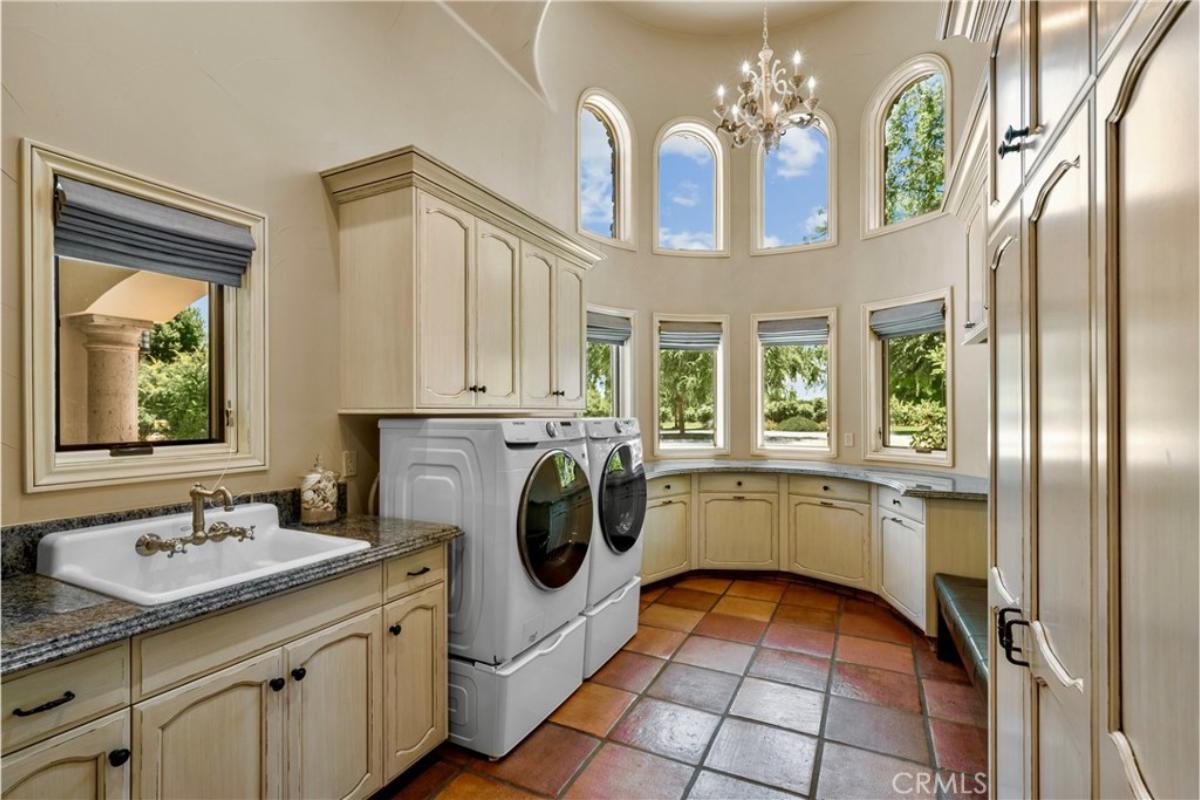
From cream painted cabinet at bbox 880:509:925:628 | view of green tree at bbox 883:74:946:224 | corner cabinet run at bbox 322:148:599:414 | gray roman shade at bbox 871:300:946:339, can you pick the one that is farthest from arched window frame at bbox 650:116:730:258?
cream painted cabinet at bbox 880:509:925:628

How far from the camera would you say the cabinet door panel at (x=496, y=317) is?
257 cm

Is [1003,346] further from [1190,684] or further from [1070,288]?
[1190,684]

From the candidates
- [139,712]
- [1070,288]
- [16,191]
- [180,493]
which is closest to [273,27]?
[16,191]

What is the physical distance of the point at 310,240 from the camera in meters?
2.31

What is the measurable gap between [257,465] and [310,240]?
3.06ft

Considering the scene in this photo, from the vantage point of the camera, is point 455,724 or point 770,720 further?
point 770,720

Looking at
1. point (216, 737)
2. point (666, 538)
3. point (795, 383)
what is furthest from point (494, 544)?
point (795, 383)

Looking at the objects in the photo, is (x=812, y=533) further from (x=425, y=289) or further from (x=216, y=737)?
(x=216, y=737)

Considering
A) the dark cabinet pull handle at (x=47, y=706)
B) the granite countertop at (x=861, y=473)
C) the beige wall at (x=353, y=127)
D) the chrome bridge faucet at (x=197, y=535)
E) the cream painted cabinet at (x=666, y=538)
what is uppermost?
the beige wall at (x=353, y=127)

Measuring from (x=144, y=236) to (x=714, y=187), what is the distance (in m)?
4.16

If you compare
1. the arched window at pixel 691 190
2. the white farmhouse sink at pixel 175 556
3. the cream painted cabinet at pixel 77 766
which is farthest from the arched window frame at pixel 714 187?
the cream painted cabinet at pixel 77 766

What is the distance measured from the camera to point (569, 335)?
3338 millimetres

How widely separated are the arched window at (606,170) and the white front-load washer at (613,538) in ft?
6.72

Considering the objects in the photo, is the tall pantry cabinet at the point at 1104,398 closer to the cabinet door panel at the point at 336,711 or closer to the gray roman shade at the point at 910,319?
the cabinet door panel at the point at 336,711
